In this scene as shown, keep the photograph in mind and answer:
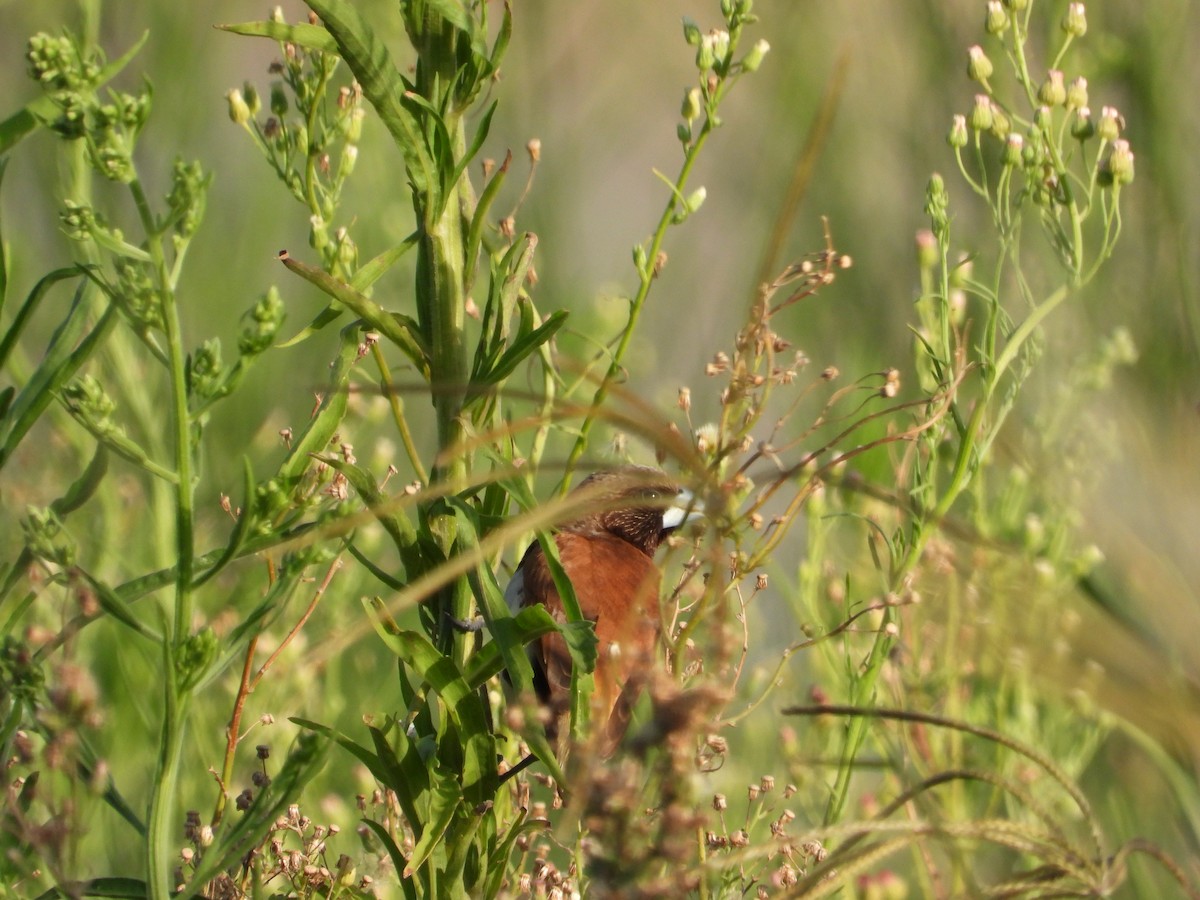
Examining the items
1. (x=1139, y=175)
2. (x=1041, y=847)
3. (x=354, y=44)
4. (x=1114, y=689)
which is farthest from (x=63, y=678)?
(x=1139, y=175)

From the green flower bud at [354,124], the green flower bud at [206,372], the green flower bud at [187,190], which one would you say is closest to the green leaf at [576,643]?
the green flower bud at [206,372]

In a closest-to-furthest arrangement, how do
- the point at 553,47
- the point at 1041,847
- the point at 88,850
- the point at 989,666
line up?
the point at 1041,847, the point at 989,666, the point at 88,850, the point at 553,47

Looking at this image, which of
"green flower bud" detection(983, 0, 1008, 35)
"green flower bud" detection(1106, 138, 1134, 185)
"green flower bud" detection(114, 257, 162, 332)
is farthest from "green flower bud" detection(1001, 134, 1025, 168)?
"green flower bud" detection(114, 257, 162, 332)

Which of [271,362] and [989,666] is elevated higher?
[271,362]

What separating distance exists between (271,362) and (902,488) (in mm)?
Answer: 2391

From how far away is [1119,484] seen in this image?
1.71 meters

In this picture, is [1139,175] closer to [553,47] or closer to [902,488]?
[902,488]

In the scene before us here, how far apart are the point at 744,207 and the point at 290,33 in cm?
208

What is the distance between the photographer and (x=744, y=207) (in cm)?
324

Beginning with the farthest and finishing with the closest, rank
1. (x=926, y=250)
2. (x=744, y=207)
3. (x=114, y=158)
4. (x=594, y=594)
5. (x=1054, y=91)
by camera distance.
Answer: (x=744, y=207) → (x=594, y=594) → (x=926, y=250) → (x=1054, y=91) → (x=114, y=158)

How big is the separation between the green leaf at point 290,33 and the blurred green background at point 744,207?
26 centimetres

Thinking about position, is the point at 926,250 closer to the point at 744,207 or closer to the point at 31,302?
the point at 744,207

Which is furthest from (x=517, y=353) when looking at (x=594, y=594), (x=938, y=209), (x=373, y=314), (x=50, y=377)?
(x=594, y=594)

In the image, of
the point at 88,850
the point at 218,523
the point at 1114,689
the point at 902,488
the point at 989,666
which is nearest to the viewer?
the point at 1114,689
